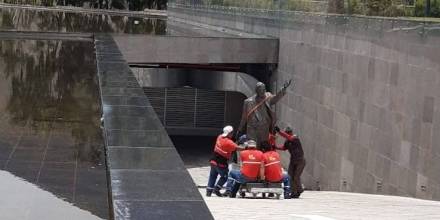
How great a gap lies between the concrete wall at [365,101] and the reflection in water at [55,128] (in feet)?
15.4

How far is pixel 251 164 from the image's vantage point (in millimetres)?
9586

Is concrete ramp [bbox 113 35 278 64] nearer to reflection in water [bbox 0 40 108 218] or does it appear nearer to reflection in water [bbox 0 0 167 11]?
reflection in water [bbox 0 40 108 218]

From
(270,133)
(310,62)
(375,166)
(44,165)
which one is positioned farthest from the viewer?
(310,62)

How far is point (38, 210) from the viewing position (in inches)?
182

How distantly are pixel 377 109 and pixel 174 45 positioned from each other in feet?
25.7

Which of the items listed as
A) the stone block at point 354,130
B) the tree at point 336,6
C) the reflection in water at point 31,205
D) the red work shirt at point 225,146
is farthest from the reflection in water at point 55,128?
the tree at point 336,6

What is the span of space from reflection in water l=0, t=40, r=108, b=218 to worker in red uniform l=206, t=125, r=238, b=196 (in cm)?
179

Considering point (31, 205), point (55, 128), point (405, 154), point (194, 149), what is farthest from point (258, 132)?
point (194, 149)

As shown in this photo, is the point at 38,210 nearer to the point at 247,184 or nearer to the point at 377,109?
the point at 247,184

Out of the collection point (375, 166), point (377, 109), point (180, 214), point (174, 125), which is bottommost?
point (174, 125)

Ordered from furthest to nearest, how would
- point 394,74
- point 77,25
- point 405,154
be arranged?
point 77,25
point 394,74
point 405,154

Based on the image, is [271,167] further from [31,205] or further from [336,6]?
[336,6]

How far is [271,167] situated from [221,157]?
3.02ft

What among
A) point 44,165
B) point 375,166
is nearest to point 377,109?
point 375,166
